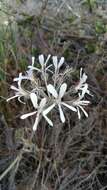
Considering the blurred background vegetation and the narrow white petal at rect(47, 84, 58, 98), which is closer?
the narrow white petal at rect(47, 84, 58, 98)

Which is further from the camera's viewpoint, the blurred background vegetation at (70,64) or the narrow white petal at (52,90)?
the blurred background vegetation at (70,64)

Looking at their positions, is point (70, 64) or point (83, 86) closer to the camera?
point (83, 86)

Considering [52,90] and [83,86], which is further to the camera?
[83,86]

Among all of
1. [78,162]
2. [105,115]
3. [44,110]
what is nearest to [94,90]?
[105,115]

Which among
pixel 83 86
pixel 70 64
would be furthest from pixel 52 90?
pixel 70 64

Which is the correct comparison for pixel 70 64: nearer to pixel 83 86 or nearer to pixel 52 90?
pixel 83 86

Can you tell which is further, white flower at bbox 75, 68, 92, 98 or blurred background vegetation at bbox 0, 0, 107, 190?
blurred background vegetation at bbox 0, 0, 107, 190

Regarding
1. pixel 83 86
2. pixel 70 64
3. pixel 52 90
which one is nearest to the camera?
pixel 52 90

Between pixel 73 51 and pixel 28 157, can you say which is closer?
pixel 28 157

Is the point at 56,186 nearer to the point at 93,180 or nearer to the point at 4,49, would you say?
the point at 93,180

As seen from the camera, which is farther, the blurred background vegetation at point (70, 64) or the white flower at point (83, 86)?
the blurred background vegetation at point (70, 64)

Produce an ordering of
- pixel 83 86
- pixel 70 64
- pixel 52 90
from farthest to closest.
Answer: pixel 70 64, pixel 83 86, pixel 52 90
